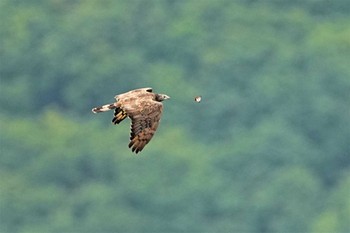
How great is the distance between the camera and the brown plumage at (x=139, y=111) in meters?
27.0

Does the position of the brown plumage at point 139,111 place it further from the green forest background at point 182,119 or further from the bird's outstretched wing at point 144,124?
the green forest background at point 182,119

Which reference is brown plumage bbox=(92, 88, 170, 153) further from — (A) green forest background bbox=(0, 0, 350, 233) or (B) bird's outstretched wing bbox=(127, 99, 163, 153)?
(A) green forest background bbox=(0, 0, 350, 233)

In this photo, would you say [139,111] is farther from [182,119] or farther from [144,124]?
[182,119]

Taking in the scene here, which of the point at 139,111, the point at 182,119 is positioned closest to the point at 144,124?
the point at 139,111

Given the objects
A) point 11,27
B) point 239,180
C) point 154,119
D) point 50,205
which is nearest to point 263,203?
point 239,180

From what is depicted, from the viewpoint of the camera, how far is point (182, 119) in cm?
7956

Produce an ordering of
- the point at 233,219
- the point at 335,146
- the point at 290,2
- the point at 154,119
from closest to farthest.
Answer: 1. the point at 154,119
2. the point at 233,219
3. the point at 335,146
4. the point at 290,2

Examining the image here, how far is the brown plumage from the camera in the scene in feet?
88.7

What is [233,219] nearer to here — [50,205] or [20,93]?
[50,205]

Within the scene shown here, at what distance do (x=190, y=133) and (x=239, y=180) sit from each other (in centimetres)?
383

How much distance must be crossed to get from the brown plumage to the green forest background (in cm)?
4210

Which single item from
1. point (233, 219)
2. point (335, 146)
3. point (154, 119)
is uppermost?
point (335, 146)

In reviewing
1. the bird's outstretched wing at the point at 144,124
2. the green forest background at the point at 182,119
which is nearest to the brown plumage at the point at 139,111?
the bird's outstretched wing at the point at 144,124

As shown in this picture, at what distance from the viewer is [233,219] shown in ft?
239
